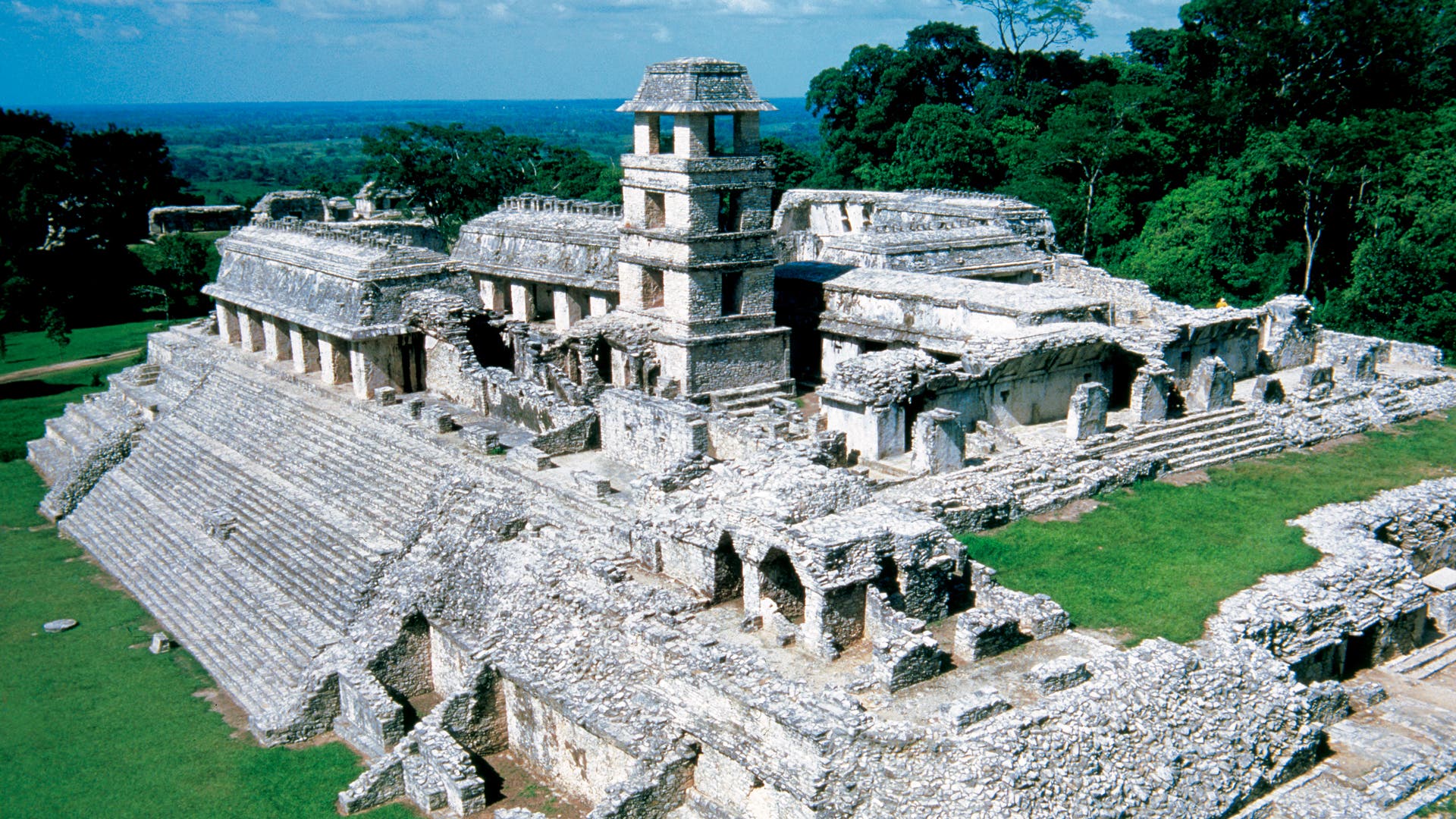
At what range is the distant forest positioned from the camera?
112ft

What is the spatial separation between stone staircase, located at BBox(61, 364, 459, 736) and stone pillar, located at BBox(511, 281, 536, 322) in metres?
7.03

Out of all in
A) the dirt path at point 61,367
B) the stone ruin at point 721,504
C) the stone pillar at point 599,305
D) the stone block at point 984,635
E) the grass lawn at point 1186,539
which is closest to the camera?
the stone ruin at point 721,504

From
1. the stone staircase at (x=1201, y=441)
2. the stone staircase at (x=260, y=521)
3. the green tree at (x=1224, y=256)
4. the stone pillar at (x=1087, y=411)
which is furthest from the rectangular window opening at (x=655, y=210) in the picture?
the green tree at (x=1224, y=256)

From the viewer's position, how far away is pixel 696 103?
2350 centimetres

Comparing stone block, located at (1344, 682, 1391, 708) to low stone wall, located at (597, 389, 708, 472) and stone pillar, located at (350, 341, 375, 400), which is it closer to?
low stone wall, located at (597, 389, 708, 472)

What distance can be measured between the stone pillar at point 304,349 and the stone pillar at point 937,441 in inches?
552

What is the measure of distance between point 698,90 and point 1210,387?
12.2m

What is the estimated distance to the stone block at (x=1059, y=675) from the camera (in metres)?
13.0

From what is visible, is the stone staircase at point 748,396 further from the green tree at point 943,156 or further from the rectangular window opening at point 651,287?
the green tree at point 943,156

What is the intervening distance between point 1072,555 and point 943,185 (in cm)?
3218

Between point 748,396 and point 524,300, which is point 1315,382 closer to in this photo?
point 748,396

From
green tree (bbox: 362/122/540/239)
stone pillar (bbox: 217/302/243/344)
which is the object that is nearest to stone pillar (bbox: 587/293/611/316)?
stone pillar (bbox: 217/302/243/344)

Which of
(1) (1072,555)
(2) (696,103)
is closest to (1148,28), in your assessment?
(2) (696,103)

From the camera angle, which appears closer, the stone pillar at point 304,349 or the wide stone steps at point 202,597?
the wide stone steps at point 202,597
